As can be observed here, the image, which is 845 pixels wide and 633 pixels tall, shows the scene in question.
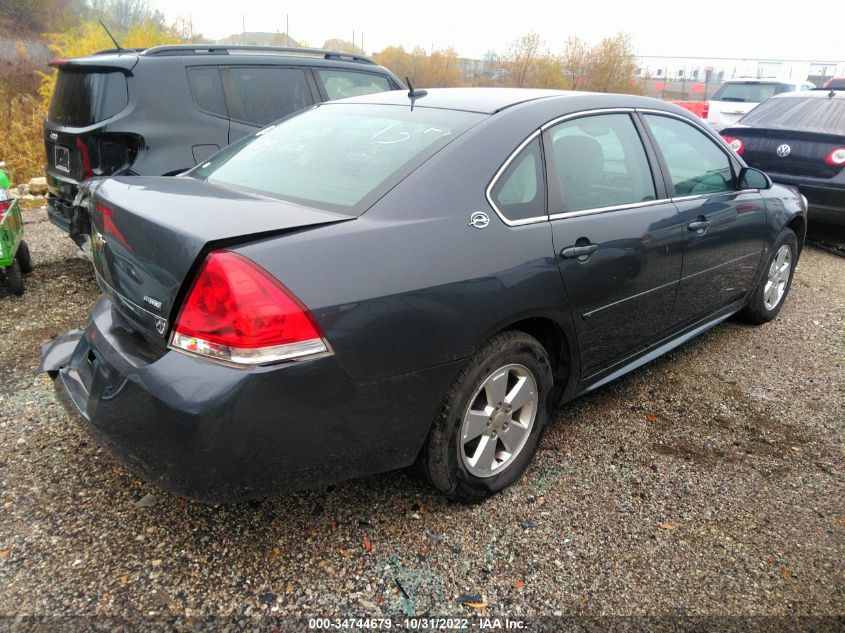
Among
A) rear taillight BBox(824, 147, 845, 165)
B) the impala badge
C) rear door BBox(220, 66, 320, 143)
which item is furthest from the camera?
rear taillight BBox(824, 147, 845, 165)

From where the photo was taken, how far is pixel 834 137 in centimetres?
633

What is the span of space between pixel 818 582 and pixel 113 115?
15.6 feet

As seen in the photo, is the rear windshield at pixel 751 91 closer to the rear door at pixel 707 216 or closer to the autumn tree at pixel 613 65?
the rear door at pixel 707 216

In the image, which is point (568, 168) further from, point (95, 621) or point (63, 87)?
point (63, 87)

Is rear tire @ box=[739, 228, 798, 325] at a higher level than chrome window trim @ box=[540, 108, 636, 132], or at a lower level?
lower

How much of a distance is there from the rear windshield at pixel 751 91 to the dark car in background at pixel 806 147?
9.54 metres

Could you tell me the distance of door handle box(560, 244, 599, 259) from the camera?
257 centimetres

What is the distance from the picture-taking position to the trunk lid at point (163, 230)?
6.29ft

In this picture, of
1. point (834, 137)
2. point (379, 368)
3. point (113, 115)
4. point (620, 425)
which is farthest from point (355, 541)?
point (834, 137)

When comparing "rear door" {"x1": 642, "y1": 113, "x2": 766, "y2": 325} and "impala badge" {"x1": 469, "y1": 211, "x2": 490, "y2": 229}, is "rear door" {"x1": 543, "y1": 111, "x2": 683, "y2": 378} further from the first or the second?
"impala badge" {"x1": 469, "y1": 211, "x2": 490, "y2": 229}

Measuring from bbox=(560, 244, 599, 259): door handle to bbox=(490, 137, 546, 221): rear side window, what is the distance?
0.18m

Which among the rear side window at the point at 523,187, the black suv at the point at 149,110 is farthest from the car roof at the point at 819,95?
the rear side window at the point at 523,187

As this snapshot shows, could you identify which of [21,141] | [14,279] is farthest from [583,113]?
[21,141]

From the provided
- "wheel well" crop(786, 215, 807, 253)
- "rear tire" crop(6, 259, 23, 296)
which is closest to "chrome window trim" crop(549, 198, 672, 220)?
"wheel well" crop(786, 215, 807, 253)
